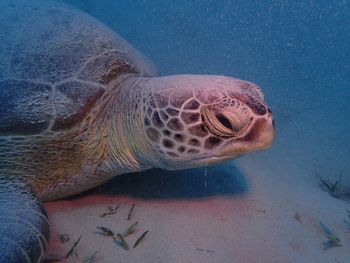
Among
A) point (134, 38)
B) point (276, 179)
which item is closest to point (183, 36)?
point (134, 38)

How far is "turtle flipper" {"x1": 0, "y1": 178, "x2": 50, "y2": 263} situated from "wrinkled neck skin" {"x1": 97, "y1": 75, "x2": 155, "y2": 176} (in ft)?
1.68

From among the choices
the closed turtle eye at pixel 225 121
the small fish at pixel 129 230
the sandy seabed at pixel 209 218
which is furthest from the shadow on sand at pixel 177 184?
the closed turtle eye at pixel 225 121

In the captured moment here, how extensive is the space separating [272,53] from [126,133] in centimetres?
647

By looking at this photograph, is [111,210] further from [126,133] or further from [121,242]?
[126,133]

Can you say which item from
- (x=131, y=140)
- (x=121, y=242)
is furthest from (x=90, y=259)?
(x=131, y=140)

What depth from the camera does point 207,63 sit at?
587 cm

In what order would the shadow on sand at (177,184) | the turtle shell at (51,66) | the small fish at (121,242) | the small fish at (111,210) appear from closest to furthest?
the small fish at (121,242)
the turtle shell at (51,66)
the small fish at (111,210)
the shadow on sand at (177,184)

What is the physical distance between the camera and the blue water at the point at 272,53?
12.9 ft

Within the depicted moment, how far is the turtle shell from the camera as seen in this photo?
69.3 inches

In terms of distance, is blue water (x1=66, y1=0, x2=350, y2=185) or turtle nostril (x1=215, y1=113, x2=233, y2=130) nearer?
turtle nostril (x1=215, y1=113, x2=233, y2=130)

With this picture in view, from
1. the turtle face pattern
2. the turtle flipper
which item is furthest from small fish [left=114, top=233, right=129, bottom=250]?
the turtle face pattern

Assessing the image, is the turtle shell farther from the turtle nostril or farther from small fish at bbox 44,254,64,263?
the turtle nostril

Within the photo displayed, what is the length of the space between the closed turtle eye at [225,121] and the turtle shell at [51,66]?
2.56 ft

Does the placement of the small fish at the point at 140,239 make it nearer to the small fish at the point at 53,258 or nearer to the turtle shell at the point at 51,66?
the small fish at the point at 53,258
